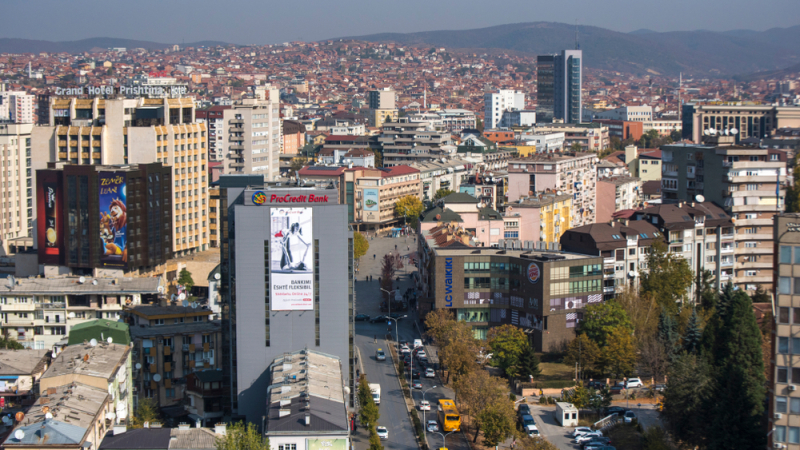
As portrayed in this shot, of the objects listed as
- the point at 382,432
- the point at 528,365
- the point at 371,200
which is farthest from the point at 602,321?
the point at 371,200

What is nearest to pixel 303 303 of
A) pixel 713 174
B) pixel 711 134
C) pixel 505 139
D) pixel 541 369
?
pixel 541 369

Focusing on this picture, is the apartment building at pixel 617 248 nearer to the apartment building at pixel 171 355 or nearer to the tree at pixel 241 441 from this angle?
the apartment building at pixel 171 355

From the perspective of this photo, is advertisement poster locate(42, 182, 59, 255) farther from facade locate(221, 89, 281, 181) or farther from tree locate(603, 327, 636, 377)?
tree locate(603, 327, 636, 377)

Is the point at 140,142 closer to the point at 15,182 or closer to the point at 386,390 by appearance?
the point at 15,182

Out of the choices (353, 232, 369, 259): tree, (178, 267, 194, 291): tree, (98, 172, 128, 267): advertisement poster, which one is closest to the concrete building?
(98, 172, 128, 267): advertisement poster

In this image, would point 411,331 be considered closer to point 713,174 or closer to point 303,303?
point 303,303

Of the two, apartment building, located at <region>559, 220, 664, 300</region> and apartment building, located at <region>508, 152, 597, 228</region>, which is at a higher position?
apartment building, located at <region>508, 152, 597, 228</region>

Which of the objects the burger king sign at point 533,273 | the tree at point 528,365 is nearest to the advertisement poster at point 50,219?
the burger king sign at point 533,273
